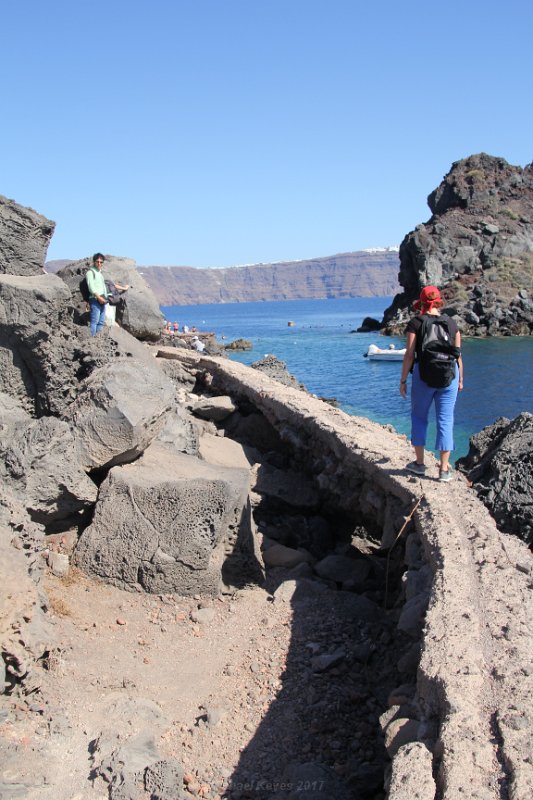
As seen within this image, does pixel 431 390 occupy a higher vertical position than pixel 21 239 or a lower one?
lower

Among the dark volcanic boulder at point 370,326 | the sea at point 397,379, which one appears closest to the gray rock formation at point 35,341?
the sea at point 397,379

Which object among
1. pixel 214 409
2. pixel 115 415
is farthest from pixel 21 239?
pixel 214 409

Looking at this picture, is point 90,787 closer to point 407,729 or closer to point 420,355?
point 407,729

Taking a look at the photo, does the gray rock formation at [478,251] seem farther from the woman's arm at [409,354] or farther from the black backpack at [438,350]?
the black backpack at [438,350]

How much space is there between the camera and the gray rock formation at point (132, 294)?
12.1m

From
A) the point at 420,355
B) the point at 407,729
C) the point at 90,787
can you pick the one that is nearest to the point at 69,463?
A: the point at 90,787

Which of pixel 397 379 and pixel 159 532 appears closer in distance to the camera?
pixel 159 532

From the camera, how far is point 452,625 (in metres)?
4.26

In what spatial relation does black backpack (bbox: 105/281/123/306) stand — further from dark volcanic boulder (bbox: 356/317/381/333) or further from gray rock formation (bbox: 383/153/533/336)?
dark volcanic boulder (bbox: 356/317/381/333)

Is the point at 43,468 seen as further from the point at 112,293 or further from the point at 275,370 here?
the point at 275,370

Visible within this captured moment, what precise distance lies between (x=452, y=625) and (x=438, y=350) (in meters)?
2.75

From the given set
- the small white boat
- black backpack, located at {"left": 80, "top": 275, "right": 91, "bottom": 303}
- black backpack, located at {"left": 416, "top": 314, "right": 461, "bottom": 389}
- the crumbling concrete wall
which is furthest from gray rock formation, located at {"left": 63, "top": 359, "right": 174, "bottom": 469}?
the small white boat

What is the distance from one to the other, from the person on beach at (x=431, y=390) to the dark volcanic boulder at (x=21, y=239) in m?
4.04

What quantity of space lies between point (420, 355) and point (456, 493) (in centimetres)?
121
